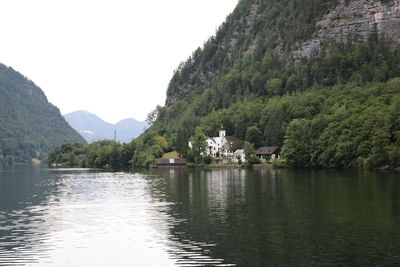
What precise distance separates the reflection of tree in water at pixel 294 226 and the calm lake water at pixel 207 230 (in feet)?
0.20

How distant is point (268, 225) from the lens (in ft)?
126

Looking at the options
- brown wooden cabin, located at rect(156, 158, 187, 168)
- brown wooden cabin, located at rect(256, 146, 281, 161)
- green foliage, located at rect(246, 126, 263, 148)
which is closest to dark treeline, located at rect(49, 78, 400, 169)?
green foliage, located at rect(246, 126, 263, 148)

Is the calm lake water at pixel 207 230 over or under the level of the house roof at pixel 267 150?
under

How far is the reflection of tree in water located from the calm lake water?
60 mm

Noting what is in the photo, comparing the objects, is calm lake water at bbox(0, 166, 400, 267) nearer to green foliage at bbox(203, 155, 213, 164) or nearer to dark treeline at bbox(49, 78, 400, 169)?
dark treeline at bbox(49, 78, 400, 169)

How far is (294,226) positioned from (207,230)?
6168mm

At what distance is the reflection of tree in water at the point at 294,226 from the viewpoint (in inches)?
1136

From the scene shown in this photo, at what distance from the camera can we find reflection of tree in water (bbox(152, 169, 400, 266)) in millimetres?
28844

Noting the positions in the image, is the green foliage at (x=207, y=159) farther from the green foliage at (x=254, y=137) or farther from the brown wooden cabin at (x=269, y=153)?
the green foliage at (x=254, y=137)

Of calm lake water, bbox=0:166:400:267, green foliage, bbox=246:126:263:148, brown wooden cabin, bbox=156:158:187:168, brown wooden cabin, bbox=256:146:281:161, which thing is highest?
green foliage, bbox=246:126:263:148

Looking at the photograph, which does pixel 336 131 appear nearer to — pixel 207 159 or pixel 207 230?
pixel 207 159

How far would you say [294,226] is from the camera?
3784cm

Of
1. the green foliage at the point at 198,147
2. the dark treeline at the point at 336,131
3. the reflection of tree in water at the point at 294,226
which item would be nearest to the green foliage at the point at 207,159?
the green foliage at the point at 198,147

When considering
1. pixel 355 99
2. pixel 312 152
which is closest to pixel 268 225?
pixel 312 152
